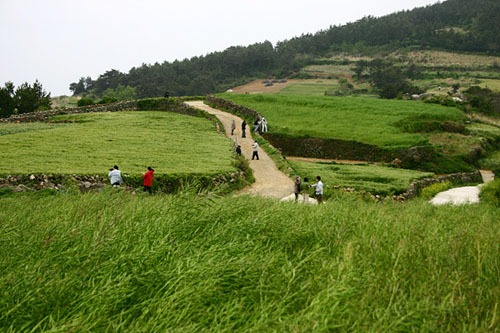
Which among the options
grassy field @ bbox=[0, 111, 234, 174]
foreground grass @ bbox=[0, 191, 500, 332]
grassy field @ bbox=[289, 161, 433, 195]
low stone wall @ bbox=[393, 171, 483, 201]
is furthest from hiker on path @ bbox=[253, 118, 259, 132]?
foreground grass @ bbox=[0, 191, 500, 332]

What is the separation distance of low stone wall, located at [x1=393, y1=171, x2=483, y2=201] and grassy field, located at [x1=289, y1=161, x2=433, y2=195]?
42 cm

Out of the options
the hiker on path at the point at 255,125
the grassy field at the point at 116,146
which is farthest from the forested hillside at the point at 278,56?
the grassy field at the point at 116,146

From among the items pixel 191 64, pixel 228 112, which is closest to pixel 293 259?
pixel 228 112

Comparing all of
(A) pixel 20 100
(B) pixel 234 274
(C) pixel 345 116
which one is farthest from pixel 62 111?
(B) pixel 234 274

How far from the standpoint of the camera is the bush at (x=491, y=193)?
77.7 feet

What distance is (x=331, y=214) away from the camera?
1067cm

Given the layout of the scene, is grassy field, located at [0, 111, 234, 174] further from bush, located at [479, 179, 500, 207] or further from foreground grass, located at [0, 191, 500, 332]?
foreground grass, located at [0, 191, 500, 332]

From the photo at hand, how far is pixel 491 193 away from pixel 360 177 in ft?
28.7

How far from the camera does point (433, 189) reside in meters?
29.3

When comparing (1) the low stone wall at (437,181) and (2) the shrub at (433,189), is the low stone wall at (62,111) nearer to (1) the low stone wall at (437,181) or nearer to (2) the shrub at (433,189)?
(1) the low stone wall at (437,181)

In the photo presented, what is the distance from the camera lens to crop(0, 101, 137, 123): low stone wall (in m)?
49.8

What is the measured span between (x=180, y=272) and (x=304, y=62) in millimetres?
162530

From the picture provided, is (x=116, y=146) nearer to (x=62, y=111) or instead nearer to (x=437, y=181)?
(x=62, y=111)

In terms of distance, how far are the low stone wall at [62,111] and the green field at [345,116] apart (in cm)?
1595
